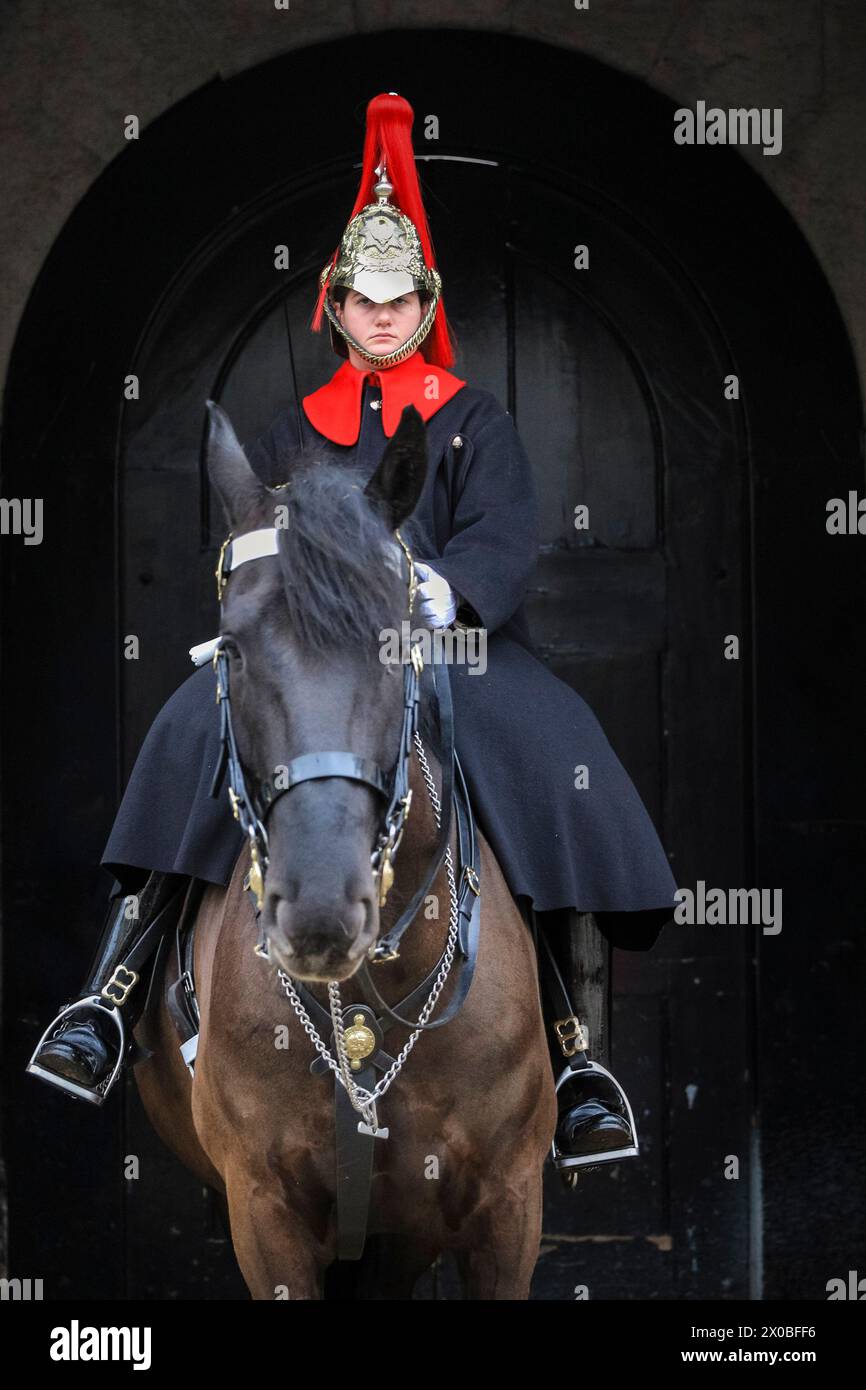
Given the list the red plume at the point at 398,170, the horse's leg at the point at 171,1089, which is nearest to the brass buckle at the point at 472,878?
the horse's leg at the point at 171,1089

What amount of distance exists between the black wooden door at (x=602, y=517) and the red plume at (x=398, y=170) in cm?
106

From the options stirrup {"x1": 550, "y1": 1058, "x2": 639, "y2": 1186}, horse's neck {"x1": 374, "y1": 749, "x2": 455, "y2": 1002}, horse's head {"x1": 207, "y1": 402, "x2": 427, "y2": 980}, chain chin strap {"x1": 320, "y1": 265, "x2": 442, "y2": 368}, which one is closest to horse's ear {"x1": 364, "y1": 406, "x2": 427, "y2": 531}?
horse's head {"x1": 207, "y1": 402, "x2": 427, "y2": 980}

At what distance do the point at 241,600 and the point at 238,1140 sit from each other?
4.07 feet

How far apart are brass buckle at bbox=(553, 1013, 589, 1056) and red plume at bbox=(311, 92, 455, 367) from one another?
1.75 metres

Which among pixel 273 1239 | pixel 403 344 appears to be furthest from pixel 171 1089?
pixel 403 344

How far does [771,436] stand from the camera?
561cm

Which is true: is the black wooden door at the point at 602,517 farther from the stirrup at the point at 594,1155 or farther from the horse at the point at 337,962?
the horse at the point at 337,962

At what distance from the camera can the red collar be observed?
430 centimetres

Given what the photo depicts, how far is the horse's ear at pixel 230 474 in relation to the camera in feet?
10.4

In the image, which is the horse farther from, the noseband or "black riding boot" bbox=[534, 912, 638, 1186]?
Answer: "black riding boot" bbox=[534, 912, 638, 1186]

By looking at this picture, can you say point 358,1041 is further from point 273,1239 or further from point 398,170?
point 398,170

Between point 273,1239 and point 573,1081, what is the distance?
887mm

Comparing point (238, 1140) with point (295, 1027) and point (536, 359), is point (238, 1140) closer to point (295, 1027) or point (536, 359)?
point (295, 1027)
